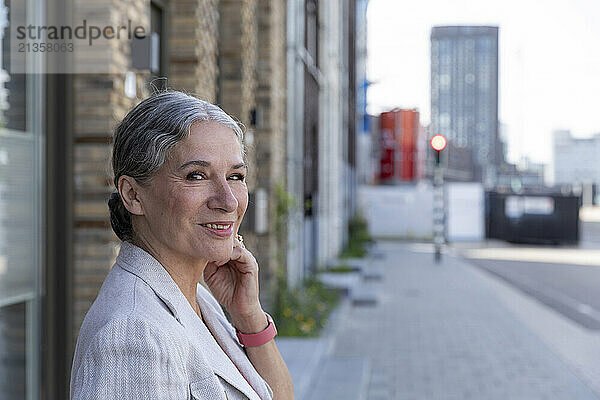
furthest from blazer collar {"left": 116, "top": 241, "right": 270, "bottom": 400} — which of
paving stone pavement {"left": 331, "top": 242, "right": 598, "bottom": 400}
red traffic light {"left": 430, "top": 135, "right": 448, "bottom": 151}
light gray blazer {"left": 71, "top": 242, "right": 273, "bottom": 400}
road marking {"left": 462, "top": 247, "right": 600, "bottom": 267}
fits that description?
road marking {"left": 462, "top": 247, "right": 600, "bottom": 267}

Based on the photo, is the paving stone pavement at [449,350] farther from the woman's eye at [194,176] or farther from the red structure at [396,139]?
the red structure at [396,139]

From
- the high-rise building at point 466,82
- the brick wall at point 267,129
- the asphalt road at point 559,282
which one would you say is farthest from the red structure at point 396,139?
the high-rise building at point 466,82

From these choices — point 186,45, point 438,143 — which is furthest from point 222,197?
point 438,143

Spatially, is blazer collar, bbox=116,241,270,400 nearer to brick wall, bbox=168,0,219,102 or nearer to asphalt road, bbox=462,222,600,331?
brick wall, bbox=168,0,219,102

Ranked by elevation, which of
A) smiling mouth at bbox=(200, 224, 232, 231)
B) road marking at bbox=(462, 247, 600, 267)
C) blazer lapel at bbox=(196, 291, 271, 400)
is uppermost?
smiling mouth at bbox=(200, 224, 232, 231)

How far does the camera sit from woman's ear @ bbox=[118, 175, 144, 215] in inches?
67.8

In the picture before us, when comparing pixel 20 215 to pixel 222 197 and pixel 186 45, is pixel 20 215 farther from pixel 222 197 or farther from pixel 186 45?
pixel 186 45

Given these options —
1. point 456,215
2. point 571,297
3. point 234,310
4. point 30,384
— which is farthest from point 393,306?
point 456,215

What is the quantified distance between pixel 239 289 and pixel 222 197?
0.48 metres

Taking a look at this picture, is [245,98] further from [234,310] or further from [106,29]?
[234,310]

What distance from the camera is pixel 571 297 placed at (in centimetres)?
1375

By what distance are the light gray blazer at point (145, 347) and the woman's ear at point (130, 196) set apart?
91 mm

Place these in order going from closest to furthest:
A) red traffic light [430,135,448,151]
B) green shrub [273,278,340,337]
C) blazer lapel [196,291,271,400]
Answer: blazer lapel [196,291,271,400] → green shrub [273,278,340,337] → red traffic light [430,135,448,151]

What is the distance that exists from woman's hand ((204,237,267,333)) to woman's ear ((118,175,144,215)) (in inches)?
16.8
